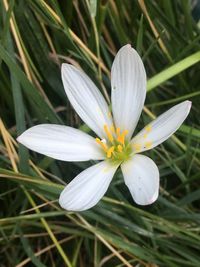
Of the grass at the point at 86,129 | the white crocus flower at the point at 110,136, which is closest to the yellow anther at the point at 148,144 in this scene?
the white crocus flower at the point at 110,136

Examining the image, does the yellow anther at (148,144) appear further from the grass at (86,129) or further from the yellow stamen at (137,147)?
the grass at (86,129)

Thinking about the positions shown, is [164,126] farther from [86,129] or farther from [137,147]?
[86,129]

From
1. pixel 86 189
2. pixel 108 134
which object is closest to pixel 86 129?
pixel 108 134

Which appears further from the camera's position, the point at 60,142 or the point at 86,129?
the point at 86,129

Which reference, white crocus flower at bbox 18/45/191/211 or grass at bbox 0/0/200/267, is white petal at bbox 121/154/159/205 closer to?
white crocus flower at bbox 18/45/191/211

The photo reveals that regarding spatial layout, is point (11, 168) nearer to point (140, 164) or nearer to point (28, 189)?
point (28, 189)
